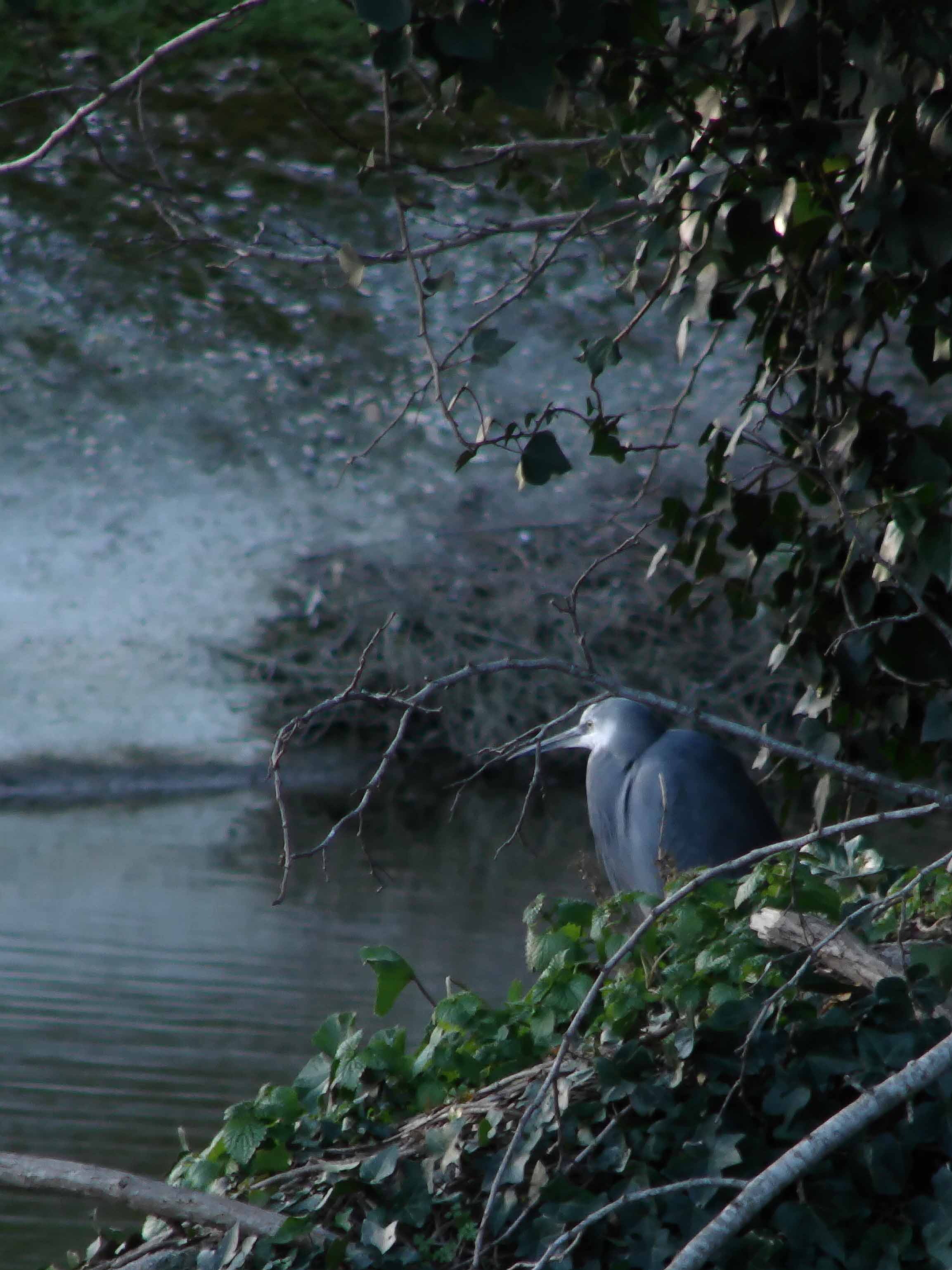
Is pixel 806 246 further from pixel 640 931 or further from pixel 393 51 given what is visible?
pixel 640 931

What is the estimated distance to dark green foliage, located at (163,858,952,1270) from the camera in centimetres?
131

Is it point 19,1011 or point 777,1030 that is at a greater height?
point 777,1030

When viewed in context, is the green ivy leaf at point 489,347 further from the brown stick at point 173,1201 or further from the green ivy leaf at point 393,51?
the brown stick at point 173,1201

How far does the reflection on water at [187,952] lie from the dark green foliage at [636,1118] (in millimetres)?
226

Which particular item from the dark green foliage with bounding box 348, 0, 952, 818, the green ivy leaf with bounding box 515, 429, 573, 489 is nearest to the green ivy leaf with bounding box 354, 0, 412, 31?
the dark green foliage with bounding box 348, 0, 952, 818

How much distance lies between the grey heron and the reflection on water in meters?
0.40

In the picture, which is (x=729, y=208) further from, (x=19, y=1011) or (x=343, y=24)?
(x=343, y=24)

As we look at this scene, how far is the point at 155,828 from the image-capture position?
15.9 ft

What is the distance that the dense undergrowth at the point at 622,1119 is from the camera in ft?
4.29

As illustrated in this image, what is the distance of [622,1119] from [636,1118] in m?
0.02

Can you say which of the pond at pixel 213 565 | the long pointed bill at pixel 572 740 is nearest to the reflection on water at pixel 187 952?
the pond at pixel 213 565

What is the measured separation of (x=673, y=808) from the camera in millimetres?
2533

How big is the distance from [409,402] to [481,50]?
578mm

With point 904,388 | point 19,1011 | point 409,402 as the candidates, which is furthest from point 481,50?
point 904,388
